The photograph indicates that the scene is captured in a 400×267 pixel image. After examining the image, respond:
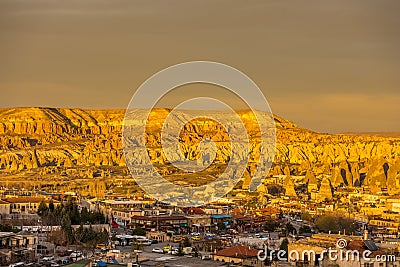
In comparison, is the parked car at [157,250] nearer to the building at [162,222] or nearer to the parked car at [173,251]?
the parked car at [173,251]

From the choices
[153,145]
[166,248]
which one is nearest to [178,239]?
[166,248]

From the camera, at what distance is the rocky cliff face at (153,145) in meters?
109

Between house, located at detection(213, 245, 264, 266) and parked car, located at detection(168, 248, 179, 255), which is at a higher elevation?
house, located at detection(213, 245, 264, 266)

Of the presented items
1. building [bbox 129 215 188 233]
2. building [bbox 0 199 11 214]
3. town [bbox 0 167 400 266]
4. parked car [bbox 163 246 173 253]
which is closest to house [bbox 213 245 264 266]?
town [bbox 0 167 400 266]

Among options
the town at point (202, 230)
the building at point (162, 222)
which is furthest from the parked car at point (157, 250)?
the building at point (162, 222)

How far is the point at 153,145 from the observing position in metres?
138

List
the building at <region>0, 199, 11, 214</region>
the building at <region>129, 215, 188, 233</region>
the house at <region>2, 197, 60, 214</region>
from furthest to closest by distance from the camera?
the house at <region>2, 197, 60, 214</region>, the building at <region>0, 199, 11, 214</region>, the building at <region>129, 215, 188, 233</region>

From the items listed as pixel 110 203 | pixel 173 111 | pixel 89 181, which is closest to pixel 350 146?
pixel 173 111

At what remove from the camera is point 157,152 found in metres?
130

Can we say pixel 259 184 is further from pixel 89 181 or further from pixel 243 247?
pixel 243 247

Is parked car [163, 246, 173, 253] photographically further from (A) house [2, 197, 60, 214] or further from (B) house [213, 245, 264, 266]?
(A) house [2, 197, 60, 214]

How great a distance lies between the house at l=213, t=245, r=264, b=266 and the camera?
105 feet

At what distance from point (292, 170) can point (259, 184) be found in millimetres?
22537

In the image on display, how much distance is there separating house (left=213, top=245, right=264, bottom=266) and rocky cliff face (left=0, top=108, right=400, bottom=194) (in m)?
55.8
